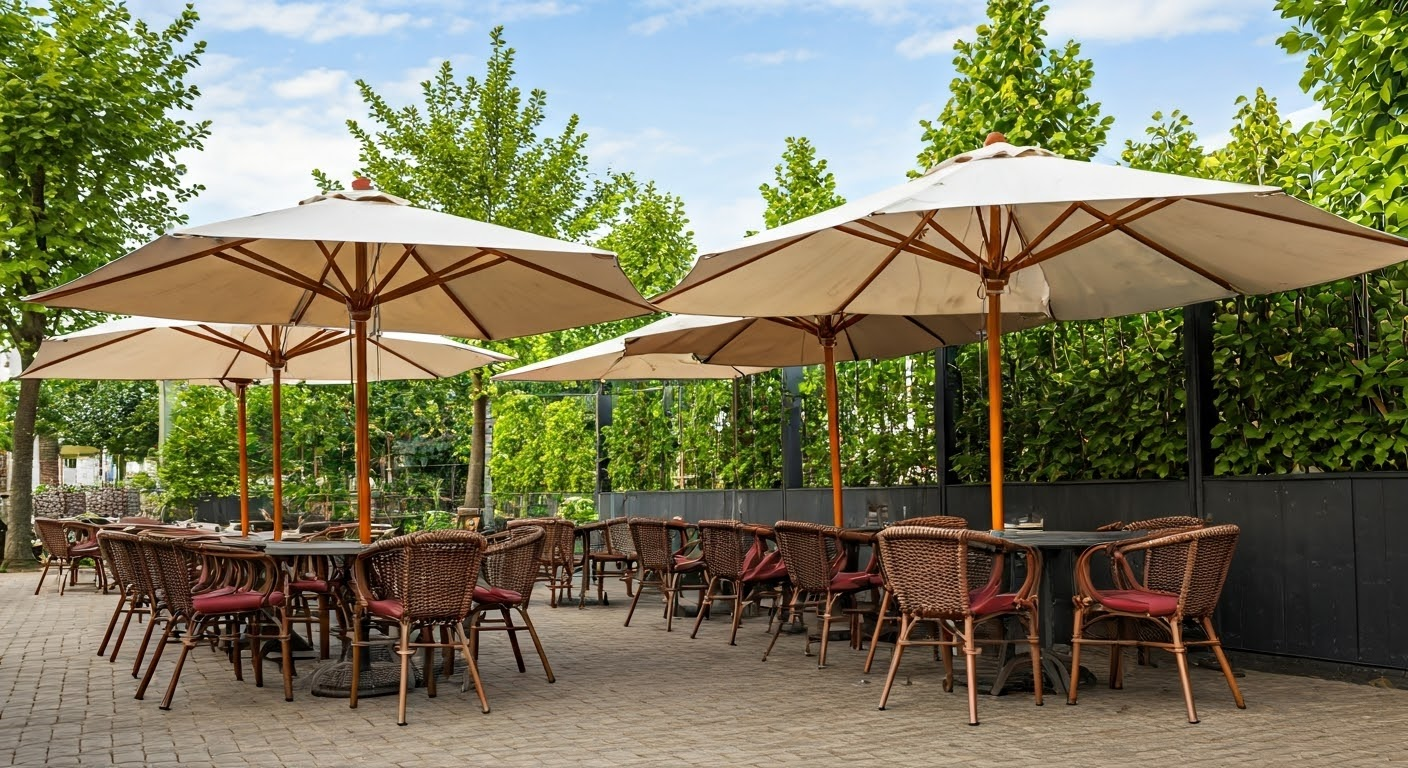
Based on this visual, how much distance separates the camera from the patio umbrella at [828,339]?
891 centimetres

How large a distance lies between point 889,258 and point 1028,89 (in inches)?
127

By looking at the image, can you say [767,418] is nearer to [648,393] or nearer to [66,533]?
[648,393]

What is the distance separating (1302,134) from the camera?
746 cm

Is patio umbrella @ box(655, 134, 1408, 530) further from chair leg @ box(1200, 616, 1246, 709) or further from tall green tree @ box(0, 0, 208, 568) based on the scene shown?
tall green tree @ box(0, 0, 208, 568)

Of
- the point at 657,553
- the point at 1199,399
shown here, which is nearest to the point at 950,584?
the point at 1199,399

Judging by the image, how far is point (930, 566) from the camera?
589cm

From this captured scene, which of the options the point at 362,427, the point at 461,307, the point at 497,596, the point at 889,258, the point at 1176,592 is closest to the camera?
the point at 1176,592

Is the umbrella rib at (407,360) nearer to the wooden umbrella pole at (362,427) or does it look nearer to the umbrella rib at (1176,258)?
the wooden umbrella pole at (362,427)

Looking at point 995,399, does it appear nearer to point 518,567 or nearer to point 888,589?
point 888,589

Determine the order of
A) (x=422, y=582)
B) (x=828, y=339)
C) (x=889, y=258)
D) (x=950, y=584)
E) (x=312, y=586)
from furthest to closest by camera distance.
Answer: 1. (x=828, y=339)
2. (x=312, y=586)
3. (x=889, y=258)
4. (x=422, y=582)
5. (x=950, y=584)

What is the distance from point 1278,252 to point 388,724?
15.8 feet

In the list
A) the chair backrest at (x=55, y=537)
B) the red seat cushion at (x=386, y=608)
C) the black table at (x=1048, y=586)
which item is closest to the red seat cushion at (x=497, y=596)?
the red seat cushion at (x=386, y=608)

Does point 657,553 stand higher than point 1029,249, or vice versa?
point 1029,249

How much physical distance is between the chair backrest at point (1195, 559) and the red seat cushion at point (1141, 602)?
0.06 metres
